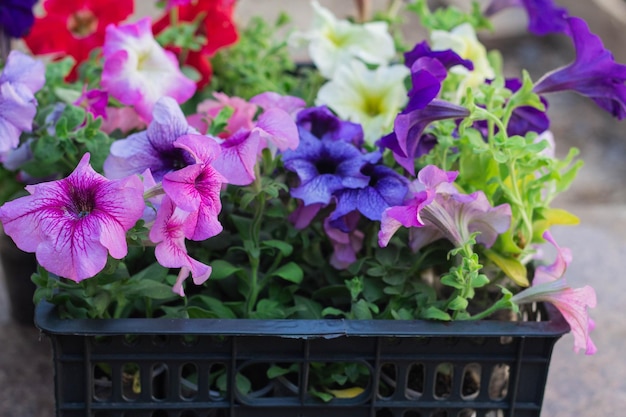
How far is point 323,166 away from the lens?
2.73 ft

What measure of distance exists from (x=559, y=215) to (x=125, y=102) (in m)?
0.46

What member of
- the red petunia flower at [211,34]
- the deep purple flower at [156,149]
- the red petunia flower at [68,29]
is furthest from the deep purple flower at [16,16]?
the deep purple flower at [156,149]

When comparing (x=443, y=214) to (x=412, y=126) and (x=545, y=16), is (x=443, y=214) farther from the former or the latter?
(x=545, y=16)

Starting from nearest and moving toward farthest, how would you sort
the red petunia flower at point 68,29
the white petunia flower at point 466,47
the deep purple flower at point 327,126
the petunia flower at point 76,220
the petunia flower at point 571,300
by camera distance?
the petunia flower at point 76,220
the petunia flower at point 571,300
the deep purple flower at point 327,126
the white petunia flower at point 466,47
the red petunia flower at point 68,29

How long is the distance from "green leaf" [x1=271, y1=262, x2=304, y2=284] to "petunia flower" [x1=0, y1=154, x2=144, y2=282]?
7.3 inches

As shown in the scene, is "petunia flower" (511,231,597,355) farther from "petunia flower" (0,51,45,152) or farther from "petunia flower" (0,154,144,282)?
"petunia flower" (0,51,45,152)

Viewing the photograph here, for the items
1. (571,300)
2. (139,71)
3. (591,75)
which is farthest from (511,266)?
(139,71)

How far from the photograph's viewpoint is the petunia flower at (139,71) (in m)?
0.88

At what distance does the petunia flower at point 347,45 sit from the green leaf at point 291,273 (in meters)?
0.30

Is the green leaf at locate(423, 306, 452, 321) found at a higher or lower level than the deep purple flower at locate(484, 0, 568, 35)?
lower

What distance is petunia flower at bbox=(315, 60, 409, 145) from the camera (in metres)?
0.95

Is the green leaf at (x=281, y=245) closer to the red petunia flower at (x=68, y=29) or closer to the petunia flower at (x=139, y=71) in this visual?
the petunia flower at (x=139, y=71)

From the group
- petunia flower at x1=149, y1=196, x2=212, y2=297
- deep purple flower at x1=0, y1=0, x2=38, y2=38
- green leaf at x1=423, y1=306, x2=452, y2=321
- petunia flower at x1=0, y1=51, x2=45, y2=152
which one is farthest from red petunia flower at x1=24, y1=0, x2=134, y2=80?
green leaf at x1=423, y1=306, x2=452, y2=321

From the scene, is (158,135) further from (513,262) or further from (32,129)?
(513,262)
